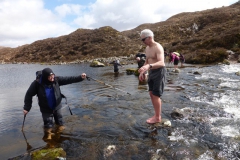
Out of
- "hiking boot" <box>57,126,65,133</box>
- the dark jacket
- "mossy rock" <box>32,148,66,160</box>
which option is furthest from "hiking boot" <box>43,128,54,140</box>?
"mossy rock" <box>32,148,66,160</box>

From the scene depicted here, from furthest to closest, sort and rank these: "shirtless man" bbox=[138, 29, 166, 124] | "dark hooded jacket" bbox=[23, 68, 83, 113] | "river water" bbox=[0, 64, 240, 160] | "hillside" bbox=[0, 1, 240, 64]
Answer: "hillside" bbox=[0, 1, 240, 64], "dark hooded jacket" bbox=[23, 68, 83, 113], "shirtless man" bbox=[138, 29, 166, 124], "river water" bbox=[0, 64, 240, 160]

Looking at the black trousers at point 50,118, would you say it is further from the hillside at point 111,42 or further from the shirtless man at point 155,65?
the hillside at point 111,42

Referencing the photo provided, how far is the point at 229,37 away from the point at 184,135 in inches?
1518

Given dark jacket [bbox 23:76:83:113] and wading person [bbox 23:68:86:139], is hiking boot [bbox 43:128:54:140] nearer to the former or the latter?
wading person [bbox 23:68:86:139]

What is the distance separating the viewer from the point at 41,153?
212 inches

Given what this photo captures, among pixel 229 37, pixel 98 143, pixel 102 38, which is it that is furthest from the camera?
pixel 102 38

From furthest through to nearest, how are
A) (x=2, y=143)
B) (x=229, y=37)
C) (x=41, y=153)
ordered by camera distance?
(x=229, y=37), (x=2, y=143), (x=41, y=153)

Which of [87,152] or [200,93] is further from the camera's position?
[200,93]

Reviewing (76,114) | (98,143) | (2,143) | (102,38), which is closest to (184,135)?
(98,143)

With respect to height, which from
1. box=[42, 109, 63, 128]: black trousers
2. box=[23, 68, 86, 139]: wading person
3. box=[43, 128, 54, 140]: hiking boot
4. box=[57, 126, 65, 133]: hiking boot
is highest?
box=[23, 68, 86, 139]: wading person

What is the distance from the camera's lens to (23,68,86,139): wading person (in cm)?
675

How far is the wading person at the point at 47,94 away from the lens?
675 centimetres

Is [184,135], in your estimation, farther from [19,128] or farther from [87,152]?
[19,128]

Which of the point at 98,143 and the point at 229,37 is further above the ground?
the point at 229,37
